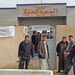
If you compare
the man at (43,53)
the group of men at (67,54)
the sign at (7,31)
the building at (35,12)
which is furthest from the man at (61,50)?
the building at (35,12)

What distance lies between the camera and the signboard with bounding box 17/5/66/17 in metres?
32.2

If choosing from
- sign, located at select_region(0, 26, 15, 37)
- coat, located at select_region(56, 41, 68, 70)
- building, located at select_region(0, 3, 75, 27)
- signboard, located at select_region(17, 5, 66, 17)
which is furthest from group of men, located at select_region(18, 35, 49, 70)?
signboard, located at select_region(17, 5, 66, 17)

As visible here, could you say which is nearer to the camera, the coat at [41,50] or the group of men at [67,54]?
the group of men at [67,54]

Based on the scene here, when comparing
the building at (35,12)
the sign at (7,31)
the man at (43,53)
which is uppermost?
the building at (35,12)

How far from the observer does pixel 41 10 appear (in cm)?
3219

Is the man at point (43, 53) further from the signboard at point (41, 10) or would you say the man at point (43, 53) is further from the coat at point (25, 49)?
the signboard at point (41, 10)

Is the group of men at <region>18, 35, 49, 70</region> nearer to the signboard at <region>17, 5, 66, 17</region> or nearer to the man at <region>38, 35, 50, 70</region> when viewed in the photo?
the man at <region>38, 35, 50, 70</region>

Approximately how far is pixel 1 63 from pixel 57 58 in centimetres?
285

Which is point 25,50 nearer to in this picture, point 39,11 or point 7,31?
point 7,31

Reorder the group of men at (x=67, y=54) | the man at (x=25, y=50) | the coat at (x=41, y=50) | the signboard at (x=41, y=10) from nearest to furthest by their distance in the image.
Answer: the group of men at (x=67, y=54)
the man at (x=25, y=50)
the coat at (x=41, y=50)
the signboard at (x=41, y=10)

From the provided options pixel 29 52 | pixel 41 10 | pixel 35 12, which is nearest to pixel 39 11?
pixel 41 10

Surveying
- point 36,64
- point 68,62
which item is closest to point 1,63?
point 36,64

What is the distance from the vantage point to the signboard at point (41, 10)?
106 ft

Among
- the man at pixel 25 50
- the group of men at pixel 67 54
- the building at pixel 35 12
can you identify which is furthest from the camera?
the building at pixel 35 12
